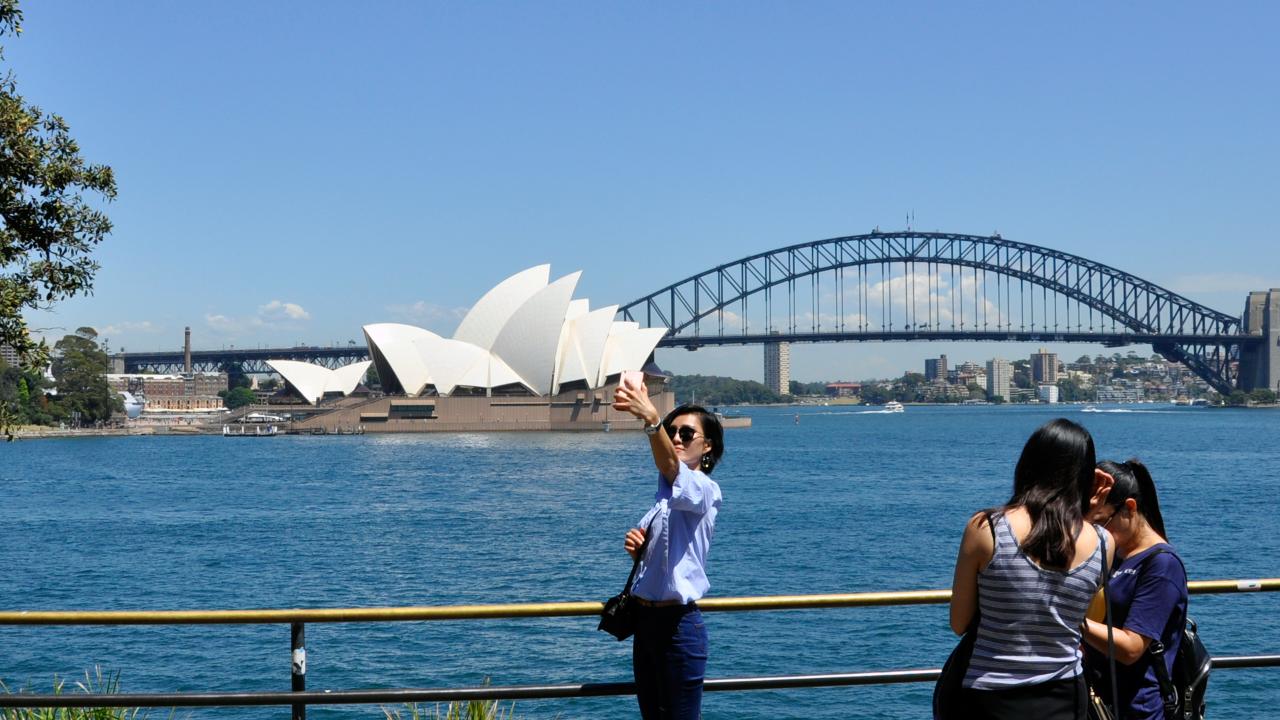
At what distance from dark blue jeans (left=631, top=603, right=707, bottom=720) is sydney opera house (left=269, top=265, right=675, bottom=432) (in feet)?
233

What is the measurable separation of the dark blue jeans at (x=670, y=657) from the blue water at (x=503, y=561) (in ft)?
17.3

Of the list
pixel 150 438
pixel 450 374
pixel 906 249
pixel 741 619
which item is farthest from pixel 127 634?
pixel 906 249

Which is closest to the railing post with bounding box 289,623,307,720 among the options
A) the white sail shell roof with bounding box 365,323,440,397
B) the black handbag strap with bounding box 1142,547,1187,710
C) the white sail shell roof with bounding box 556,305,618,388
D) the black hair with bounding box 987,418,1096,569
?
the black hair with bounding box 987,418,1096,569

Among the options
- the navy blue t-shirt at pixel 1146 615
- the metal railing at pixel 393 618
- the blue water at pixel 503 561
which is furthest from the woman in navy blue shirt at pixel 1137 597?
the blue water at pixel 503 561

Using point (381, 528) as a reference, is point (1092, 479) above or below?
above

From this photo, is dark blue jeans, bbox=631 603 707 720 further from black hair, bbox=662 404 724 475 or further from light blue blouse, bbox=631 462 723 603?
black hair, bbox=662 404 724 475

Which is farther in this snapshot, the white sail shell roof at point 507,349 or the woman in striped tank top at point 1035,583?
the white sail shell roof at point 507,349

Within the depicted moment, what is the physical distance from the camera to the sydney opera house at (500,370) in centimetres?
7712

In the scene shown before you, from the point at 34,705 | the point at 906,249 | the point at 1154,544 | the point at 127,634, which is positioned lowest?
the point at 127,634

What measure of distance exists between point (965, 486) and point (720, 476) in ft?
32.7

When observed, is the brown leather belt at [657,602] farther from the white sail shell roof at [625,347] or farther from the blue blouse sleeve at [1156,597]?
the white sail shell roof at [625,347]

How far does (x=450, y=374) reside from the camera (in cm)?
8012

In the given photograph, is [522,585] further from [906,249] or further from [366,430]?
[906,249]

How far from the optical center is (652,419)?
291 cm
